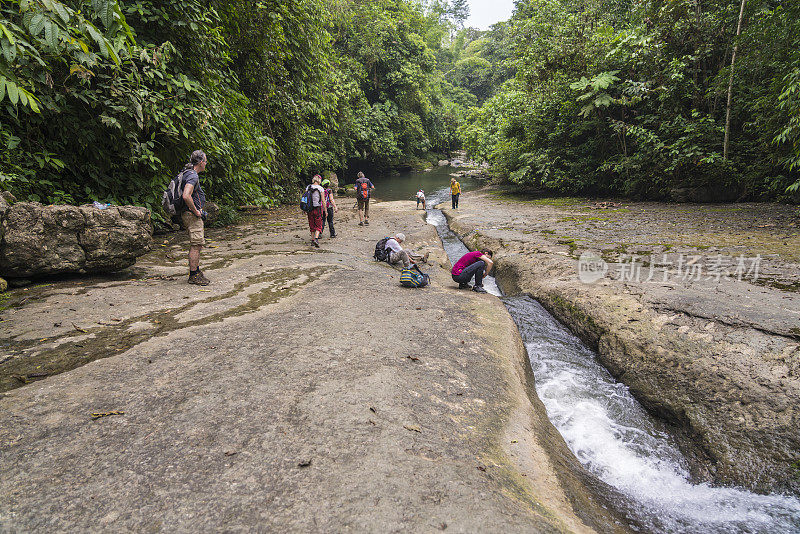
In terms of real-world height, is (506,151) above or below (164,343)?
above

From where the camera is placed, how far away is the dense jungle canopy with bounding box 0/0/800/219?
609 cm

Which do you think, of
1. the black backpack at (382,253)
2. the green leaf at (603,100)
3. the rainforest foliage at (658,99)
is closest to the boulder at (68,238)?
the black backpack at (382,253)

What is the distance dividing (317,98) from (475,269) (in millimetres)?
10841

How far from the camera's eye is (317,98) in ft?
48.2

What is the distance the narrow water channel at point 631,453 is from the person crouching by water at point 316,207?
609 centimetres

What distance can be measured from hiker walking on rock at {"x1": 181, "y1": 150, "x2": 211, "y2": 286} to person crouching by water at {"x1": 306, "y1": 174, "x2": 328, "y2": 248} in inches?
156

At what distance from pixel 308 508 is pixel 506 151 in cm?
2239

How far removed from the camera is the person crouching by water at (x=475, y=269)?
310 inches

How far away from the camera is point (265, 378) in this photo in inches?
138

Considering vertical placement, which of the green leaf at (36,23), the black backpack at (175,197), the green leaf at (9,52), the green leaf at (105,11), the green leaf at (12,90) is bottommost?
the black backpack at (175,197)

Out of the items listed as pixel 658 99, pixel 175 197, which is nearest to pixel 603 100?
pixel 658 99

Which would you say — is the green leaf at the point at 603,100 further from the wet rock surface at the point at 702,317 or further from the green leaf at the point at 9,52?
the green leaf at the point at 9,52

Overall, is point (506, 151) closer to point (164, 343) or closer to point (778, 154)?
point (778, 154)

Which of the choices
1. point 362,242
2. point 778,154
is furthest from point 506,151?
point 362,242
